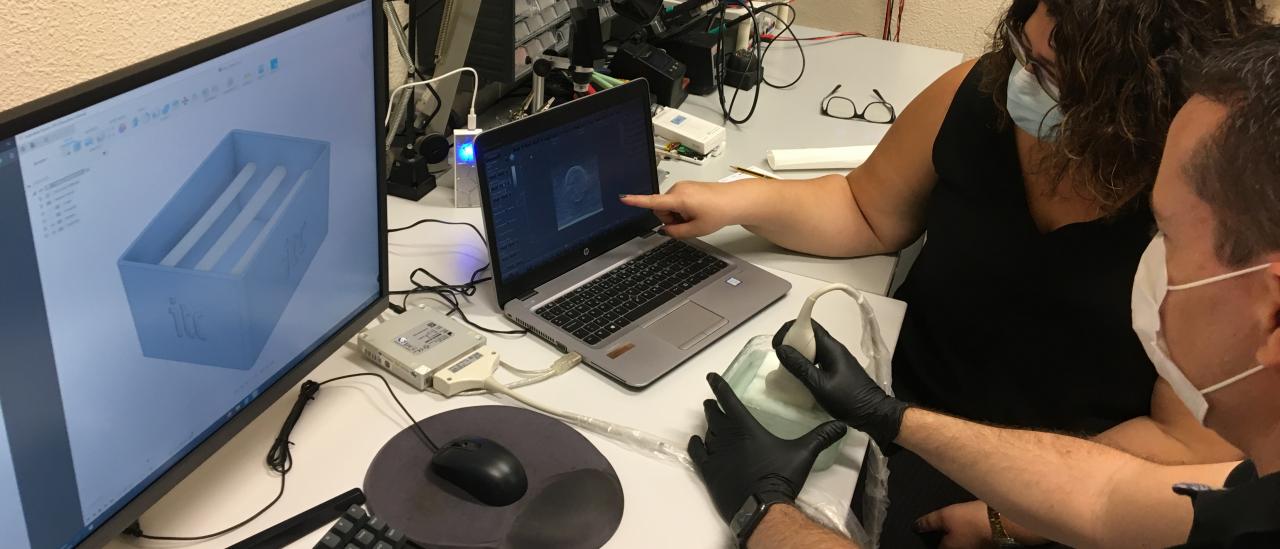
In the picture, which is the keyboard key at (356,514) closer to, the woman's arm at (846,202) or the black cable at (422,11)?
the woman's arm at (846,202)

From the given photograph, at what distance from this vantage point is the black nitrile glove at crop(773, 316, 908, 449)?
0.96m

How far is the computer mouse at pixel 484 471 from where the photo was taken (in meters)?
0.84

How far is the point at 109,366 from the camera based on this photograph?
2.13 ft

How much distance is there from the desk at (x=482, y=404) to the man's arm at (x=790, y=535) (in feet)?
0.13

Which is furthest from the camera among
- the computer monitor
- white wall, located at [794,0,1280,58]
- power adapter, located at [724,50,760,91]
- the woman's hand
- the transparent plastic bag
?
white wall, located at [794,0,1280,58]

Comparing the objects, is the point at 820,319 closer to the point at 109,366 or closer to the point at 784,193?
the point at 784,193

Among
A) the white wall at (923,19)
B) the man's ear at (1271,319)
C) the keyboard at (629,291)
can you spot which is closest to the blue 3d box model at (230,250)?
the keyboard at (629,291)

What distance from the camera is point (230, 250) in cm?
74

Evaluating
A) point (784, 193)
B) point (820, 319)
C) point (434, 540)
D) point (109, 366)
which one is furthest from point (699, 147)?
point (109, 366)

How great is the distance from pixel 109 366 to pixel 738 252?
0.86 meters

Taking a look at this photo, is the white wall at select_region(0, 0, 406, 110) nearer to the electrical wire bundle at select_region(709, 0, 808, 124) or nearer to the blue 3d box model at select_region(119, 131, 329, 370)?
the blue 3d box model at select_region(119, 131, 329, 370)

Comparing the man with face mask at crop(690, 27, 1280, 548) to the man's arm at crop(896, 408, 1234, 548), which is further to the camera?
the man's arm at crop(896, 408, 1234, 548)

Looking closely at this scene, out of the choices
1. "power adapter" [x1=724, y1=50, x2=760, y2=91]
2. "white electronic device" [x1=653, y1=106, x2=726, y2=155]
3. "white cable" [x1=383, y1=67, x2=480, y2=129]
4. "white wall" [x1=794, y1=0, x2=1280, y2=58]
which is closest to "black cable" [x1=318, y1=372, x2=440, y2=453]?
"white cable" [x1=383, y1=67, x2=480, y2=129]

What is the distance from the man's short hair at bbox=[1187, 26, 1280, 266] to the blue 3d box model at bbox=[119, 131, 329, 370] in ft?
2.44
